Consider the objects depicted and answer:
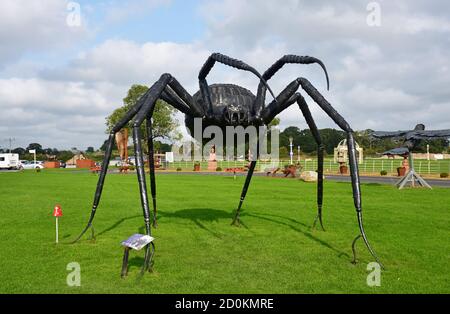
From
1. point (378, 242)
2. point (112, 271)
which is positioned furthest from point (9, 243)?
point (378, 242)

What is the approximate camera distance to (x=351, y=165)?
6.38m

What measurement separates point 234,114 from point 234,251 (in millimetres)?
2797

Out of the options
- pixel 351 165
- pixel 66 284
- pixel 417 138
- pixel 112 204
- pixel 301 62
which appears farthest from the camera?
pixel 417 138

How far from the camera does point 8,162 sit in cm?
6512

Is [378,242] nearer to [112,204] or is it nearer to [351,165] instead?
[351,165]

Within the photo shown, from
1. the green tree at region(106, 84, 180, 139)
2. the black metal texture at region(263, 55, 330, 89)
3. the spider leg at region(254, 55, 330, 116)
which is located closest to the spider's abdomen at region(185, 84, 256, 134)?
the spider leg at region(254, 55, 330, 116)

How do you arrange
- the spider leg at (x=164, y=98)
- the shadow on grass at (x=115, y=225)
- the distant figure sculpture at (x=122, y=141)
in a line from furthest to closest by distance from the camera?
the distant figure sculpture at (x=122, y=141)
the shadow on grass at (x=115, y=225)
the spider leg at (x=164, y=98)

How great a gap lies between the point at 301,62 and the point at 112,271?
4666 mm

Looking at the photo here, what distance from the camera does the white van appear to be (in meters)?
64.9

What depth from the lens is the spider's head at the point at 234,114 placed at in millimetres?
6742

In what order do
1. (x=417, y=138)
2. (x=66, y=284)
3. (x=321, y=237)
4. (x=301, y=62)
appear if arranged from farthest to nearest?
(x=417, y=138)
(x=321, y=237)
(x=301, y=62)
(x=66, y=284)

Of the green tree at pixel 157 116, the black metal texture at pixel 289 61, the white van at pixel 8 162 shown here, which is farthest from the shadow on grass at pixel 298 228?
the white van at pixel 8 162

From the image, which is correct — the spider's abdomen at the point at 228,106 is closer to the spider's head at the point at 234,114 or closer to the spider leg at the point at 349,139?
the spider's head at the point at 234,114

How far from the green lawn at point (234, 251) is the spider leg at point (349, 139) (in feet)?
2.74
